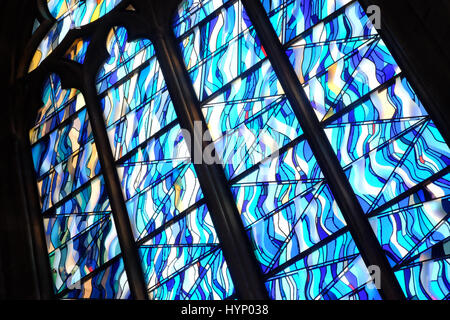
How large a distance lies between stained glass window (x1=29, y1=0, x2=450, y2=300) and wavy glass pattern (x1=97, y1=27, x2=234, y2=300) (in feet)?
0.05

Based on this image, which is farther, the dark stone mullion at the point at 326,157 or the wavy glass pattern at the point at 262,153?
the wavy glass pattern at the point at 262,153

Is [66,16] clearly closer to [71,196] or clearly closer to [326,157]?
[71,196]

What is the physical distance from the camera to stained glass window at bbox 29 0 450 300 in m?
5.43

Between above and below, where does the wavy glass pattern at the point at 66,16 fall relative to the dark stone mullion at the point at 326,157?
above

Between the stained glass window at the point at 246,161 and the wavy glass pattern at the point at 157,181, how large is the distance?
1cm

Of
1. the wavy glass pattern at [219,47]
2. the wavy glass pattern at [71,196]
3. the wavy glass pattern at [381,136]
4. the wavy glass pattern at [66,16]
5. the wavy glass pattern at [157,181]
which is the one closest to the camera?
the wavy glass pattern at [381,136]

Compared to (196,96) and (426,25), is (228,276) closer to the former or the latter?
(196,96)

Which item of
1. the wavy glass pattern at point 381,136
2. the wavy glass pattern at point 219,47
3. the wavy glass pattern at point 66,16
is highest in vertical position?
the wavy glass pattern at point 66,16

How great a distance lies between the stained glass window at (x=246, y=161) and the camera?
5.43 meters

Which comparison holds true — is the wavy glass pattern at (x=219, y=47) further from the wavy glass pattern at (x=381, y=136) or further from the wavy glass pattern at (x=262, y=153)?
the wavy glass pattern at (x=381, y=136)

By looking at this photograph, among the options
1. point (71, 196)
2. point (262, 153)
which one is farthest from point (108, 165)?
point (262, 153)

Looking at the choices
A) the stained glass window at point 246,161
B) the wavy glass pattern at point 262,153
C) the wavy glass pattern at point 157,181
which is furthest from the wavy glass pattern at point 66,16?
the wavy glass pattern at point 262,153

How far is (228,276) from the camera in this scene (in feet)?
19.8
